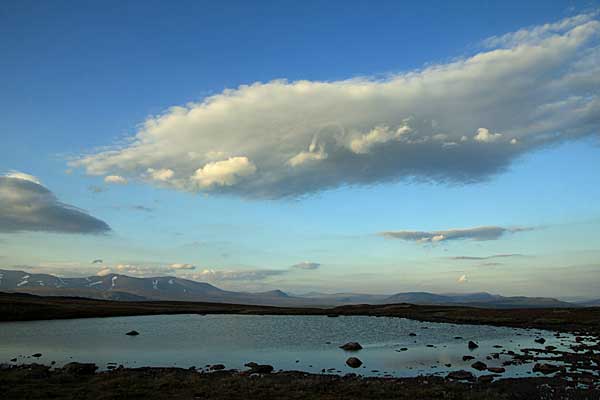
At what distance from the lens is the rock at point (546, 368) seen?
4375cm

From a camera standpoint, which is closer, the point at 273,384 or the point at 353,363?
the point at 273,384

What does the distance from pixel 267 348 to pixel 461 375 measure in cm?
3127

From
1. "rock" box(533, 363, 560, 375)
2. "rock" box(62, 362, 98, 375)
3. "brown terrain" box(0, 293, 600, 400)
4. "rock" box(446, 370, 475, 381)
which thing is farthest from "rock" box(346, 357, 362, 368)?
"rock" box(62, 362, 98, 375)

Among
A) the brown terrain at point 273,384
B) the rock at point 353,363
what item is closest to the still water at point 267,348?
the rock at point 353,363

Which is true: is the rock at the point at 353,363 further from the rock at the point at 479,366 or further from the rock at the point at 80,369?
the rock at the point at 80,369

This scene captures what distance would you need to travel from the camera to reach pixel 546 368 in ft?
147

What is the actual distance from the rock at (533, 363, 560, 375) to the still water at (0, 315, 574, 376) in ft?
3.83

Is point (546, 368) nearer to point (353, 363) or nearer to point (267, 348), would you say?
point (353, 363)

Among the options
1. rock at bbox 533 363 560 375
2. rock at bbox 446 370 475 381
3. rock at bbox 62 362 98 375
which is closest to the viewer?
rock at bbox 446 370 475 381

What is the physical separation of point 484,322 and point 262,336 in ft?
208

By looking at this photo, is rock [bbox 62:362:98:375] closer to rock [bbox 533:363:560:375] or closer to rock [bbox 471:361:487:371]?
rock [bbox 471:361:487:371]

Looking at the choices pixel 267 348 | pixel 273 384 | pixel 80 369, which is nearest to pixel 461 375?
pixel 273 384

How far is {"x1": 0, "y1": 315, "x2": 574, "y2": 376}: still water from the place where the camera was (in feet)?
163

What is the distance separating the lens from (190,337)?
78.9 meters
